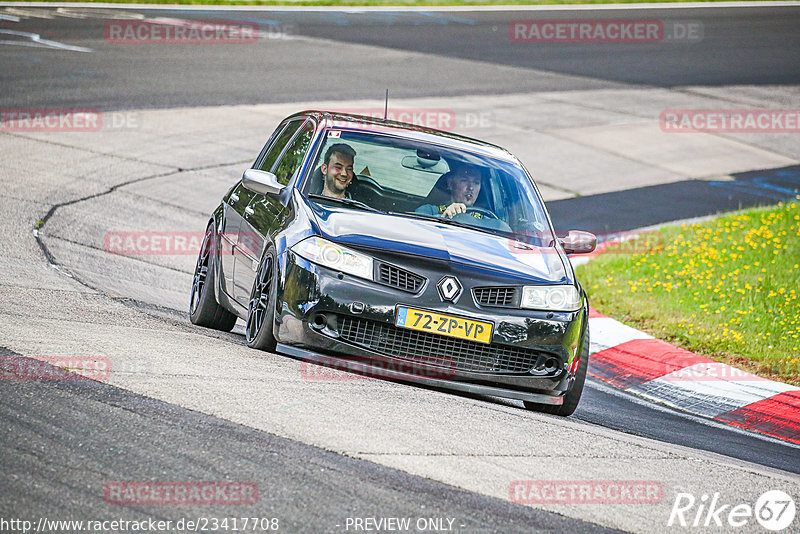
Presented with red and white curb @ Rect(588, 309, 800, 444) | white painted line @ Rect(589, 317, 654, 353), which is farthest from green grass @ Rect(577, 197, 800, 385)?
red and white curb @ Rect(588, 309, 800, 444)

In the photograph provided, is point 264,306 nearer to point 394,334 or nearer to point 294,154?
point 394,334

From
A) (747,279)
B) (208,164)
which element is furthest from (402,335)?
(208,164)

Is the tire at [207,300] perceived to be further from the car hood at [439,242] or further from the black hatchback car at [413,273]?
the car hood at [439,242]

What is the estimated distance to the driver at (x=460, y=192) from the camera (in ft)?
24.5

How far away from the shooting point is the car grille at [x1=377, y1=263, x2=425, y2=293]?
251 inches

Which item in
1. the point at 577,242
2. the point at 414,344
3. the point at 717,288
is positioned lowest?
the point at 717,288

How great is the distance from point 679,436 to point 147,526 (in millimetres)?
4069

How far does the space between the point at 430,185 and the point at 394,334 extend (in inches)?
74.5

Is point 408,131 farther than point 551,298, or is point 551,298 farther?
point 408,131

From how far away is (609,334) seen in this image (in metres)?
9.91

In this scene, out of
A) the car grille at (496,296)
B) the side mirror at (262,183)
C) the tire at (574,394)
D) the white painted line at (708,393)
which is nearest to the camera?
the car grille at (496,296)

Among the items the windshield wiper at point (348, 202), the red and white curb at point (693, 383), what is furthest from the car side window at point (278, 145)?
the red and white curb at point (693, 383)

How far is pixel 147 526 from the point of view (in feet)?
13.2

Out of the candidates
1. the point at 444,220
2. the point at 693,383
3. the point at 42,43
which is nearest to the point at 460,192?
the point at 444,220
